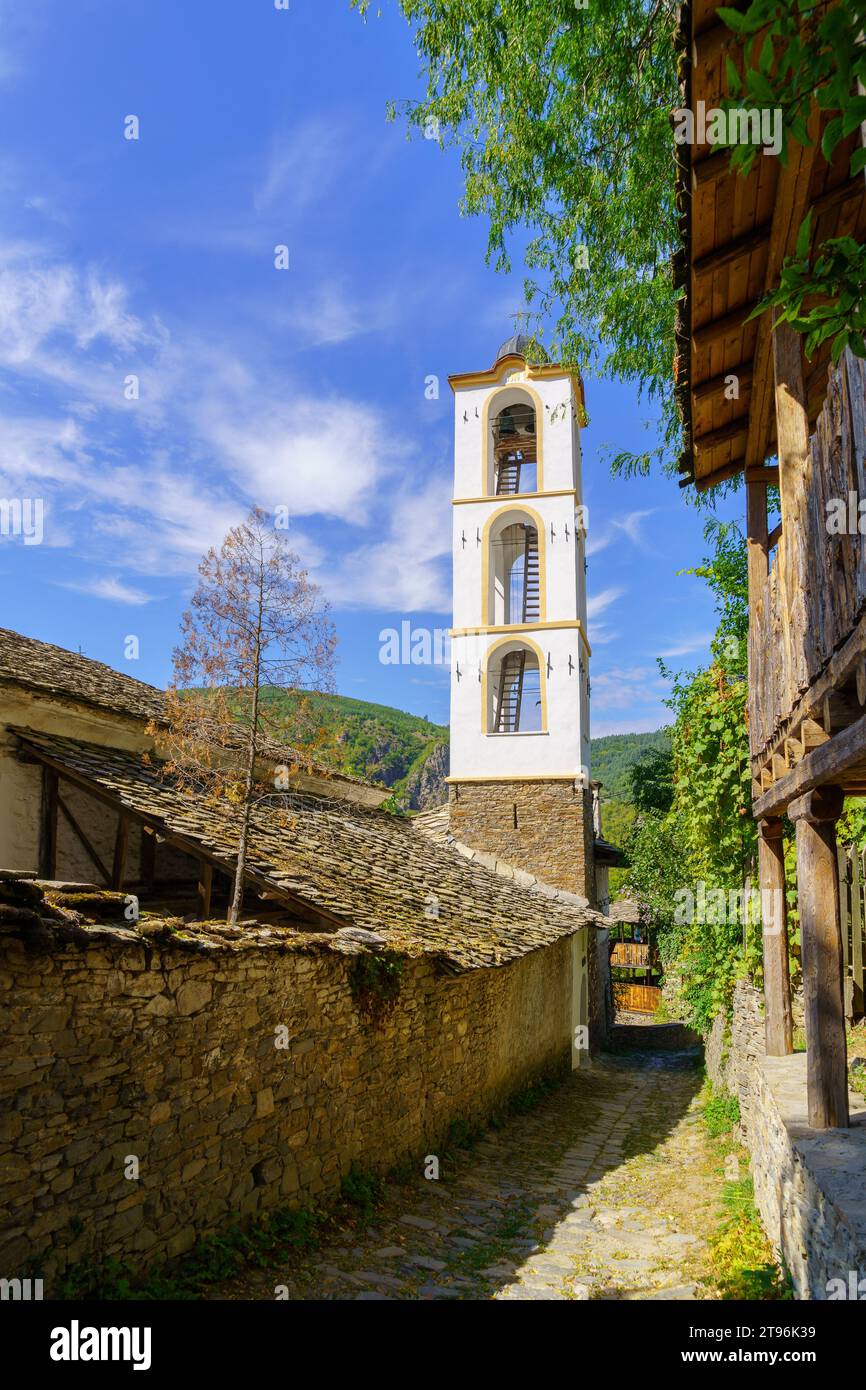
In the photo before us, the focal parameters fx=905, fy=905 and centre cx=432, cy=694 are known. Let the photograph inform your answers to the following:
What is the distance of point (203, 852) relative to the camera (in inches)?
289

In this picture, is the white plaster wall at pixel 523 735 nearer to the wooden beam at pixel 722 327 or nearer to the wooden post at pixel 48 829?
the wooden post at pixel 48 829

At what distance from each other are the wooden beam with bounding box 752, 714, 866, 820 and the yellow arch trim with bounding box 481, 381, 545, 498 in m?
13.6

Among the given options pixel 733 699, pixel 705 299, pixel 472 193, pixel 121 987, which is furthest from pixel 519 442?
pixel 121 987

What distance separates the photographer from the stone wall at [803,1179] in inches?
148

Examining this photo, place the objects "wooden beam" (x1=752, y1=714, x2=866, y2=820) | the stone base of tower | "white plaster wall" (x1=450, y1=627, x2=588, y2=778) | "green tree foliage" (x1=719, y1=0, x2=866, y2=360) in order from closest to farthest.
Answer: "green tree foliage" (x1=719, y1=0, x2=866, y2=360), "wooden beam" (x1=752, y1=714, x2=866, y2=820), the stone base of tower, "white plaster wall" (x1=450, y1=627, x2=588, y2=778)

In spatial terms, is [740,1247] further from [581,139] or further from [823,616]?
[581,139]

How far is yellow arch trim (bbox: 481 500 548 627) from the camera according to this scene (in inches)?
733

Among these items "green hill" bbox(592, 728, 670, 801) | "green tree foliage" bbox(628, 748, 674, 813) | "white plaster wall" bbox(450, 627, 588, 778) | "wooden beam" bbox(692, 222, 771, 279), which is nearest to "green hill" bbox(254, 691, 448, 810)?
"white plaster wall" bbox(450, 627, 588, 778)

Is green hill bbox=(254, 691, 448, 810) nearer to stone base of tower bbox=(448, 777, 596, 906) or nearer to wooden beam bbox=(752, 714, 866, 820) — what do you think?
stone base of tower bbox=(448, 777, 596, 906)

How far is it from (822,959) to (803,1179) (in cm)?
117

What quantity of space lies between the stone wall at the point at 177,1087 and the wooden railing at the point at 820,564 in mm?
3738

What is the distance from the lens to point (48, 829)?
28.1ft

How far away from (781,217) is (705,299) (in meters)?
0.75

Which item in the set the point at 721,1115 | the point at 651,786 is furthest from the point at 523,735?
the point at 721,1115
